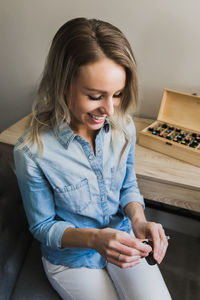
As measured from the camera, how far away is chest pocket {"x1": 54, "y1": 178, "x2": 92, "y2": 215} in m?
0.78

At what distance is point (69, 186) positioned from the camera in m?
0.78

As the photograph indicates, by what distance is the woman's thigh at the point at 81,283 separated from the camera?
0.76 meters

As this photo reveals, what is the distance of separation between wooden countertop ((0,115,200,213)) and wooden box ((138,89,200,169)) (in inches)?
1.6

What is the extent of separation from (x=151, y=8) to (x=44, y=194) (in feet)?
3.07

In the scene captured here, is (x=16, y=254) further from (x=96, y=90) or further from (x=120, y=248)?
(x=96, y=90)

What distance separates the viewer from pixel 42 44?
1.40 m

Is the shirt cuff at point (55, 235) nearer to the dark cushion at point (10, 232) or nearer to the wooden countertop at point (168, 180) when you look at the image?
the dark cushion at point (10, 232)

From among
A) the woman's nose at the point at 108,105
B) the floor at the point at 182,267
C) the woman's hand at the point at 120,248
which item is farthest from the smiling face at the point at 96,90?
the floor at the point at 182,267

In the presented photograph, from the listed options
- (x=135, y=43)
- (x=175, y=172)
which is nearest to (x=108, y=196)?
(x=175, y=172)

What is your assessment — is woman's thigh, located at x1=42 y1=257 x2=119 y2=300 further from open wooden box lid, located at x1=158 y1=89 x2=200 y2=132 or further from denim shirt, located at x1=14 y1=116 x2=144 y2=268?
open wooden box lid, located at x1=158 y1=89 x2=200 y2=132

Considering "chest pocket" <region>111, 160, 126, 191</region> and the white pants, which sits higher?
"chest pocket" <region>111, 160, 126, 191</region>

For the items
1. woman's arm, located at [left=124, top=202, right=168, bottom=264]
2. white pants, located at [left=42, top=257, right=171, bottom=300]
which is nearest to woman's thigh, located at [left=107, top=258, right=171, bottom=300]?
white pants, located at [left=42, top=257, right=171, bottom=300]

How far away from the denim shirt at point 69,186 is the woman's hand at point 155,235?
12cm

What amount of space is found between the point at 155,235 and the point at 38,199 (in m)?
0.35
